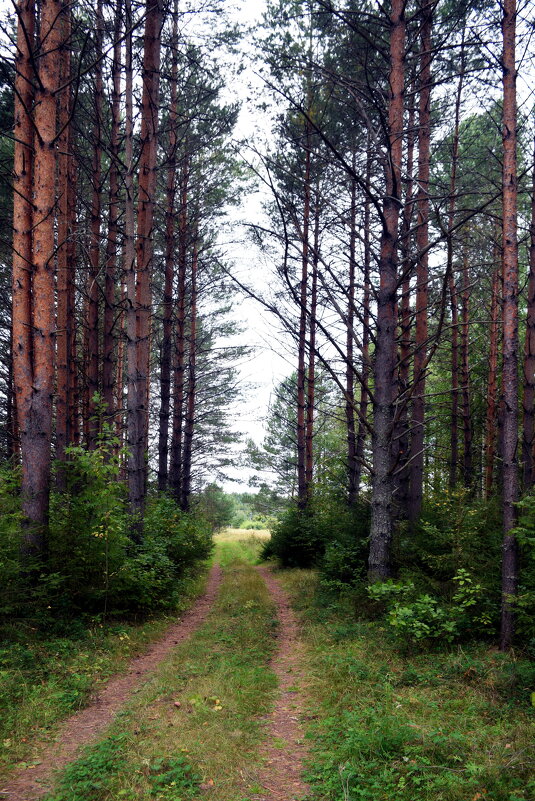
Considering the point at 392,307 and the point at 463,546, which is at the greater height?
the point at 392,307

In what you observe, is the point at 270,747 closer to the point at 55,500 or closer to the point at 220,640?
the point at 220,640

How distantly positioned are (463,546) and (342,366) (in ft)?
35.7

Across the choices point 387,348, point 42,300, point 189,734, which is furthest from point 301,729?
point 42,300

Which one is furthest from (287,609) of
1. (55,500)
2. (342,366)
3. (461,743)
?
(342,366)

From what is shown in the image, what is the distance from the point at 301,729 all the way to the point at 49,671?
9.36ft

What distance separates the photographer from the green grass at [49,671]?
4.49 m

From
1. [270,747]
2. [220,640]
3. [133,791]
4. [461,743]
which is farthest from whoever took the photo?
[220,640]

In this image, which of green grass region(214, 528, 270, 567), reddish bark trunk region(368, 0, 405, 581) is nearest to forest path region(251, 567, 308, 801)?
reddish bark trunk region(368, 0, 405, 581)

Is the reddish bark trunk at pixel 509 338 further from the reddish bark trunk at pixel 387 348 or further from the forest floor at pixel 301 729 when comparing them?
the reddish bark trunk at pixel 387 348

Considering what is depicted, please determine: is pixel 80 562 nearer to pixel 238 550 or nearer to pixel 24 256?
pixel 24 256

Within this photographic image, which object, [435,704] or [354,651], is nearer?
[435,704]

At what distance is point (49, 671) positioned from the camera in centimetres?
575

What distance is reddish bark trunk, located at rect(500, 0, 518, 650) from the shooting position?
5.96 m

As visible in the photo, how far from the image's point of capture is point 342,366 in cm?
1802
